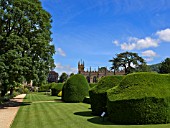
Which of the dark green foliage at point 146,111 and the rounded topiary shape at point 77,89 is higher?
the rounded topiary shape at point 77,89

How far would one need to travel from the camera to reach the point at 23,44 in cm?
2456

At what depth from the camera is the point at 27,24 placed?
25312mm

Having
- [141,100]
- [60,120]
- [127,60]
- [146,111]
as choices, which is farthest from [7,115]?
[127,60]

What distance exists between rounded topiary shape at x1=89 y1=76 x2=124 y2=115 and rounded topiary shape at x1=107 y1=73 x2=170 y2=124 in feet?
7.76

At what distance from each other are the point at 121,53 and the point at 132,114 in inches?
3330

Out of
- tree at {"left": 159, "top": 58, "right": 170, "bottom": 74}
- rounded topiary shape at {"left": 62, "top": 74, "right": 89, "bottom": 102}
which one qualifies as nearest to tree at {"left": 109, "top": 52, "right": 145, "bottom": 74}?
tree at {"left": 159, "top": 58, "right": 170, "bottom": 74}

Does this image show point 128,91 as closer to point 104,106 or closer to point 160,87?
point 160,87

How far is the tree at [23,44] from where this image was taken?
2314 centimetres

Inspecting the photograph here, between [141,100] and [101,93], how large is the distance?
4.43m

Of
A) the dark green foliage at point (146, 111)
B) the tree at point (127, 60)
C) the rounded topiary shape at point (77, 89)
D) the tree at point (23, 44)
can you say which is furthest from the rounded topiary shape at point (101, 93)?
the tree at point (127, 60)

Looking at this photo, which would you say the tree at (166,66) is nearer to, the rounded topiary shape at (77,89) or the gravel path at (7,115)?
the rounded topiary shape at (77,89)

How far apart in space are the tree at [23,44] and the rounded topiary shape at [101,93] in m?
9.04

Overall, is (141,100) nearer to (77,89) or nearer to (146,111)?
(146,111)

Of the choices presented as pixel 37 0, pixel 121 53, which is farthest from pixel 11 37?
pixel 121 53
